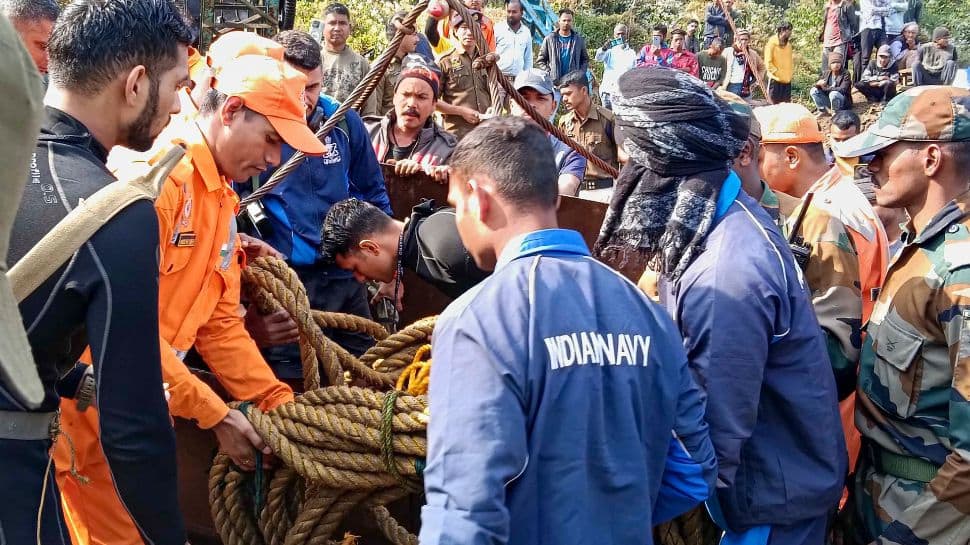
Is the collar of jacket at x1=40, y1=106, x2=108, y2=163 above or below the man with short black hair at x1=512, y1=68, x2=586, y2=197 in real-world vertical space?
above

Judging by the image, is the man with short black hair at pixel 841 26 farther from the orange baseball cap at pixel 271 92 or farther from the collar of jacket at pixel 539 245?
the collar of jacket at pixel 539 245

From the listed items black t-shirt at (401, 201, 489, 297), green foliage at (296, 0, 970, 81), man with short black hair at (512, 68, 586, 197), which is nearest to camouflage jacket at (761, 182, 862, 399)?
black t-shirt at (401, 201, 489, 297)

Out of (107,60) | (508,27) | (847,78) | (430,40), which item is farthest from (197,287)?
(847,78)

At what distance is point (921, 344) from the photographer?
2592 millimetres

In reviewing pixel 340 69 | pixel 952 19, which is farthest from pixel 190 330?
pixel 952 19

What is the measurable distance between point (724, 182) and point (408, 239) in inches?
66.4

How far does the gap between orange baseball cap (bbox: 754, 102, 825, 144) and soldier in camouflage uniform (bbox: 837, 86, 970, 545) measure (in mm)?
1380

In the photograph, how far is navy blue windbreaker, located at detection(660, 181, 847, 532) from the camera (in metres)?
2.29

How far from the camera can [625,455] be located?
1.91 metres

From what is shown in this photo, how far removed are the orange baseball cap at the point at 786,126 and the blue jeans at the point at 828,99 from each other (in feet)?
51.3

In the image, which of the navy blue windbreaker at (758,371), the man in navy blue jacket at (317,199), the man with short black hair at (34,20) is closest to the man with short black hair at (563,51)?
the man in navy blue jacket at (317,199)

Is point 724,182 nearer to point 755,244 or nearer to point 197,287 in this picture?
point 755,244

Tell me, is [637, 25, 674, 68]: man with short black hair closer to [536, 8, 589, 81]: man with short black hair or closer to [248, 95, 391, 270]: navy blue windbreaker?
[536, 8, 589, 81]: man with short black hair

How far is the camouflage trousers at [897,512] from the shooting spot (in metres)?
2.52
